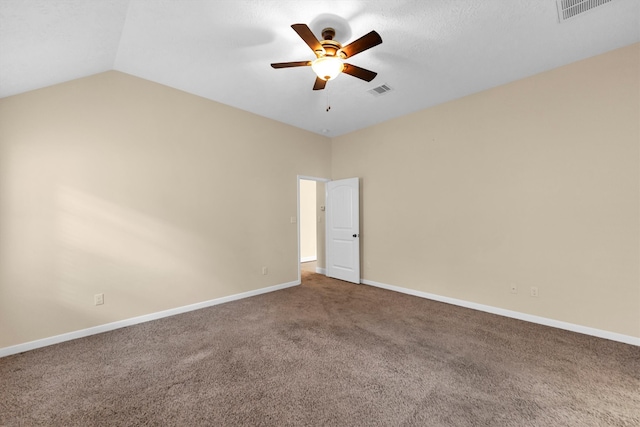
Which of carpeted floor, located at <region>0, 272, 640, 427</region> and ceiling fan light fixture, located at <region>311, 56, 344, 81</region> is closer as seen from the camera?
carpeted floor, located at <region>0, 272, 640, 427</region>

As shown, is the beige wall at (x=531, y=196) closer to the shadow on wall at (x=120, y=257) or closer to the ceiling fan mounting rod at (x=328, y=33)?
the ceiling fan mounting rod at (x=328, y=33)

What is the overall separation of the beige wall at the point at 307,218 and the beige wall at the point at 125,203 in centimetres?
305

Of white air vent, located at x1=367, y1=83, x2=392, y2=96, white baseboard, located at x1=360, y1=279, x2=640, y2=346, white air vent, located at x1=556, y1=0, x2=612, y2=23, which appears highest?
white air vent, located at x1=556, y1=0, x2=612, y2=23

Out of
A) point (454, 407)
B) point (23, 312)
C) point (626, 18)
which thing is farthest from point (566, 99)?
point (23, 312)

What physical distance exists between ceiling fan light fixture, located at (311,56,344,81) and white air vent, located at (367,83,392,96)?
52.1 inches

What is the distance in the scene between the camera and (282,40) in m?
2.51

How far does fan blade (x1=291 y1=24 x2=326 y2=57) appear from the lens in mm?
1927

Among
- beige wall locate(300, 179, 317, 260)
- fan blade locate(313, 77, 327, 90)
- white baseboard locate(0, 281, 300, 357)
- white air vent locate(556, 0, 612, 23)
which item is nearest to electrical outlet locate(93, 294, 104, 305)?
white baseboard locate(0, 281, 300, 357)

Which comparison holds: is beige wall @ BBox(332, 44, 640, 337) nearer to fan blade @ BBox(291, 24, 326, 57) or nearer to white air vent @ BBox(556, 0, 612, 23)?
white air vent @ BBox(556, 0, 612, 23)

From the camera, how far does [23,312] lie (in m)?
2.57

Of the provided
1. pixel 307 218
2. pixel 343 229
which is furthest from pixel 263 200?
pixel 307 218

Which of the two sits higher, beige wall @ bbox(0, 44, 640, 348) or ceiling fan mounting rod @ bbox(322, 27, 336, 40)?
ceiling fan mounting rod @ bbox(322, 27, 336, 40)

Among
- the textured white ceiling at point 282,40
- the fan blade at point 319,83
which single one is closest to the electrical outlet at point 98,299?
the textured white ceiling at point 282,40

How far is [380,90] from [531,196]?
236cm
